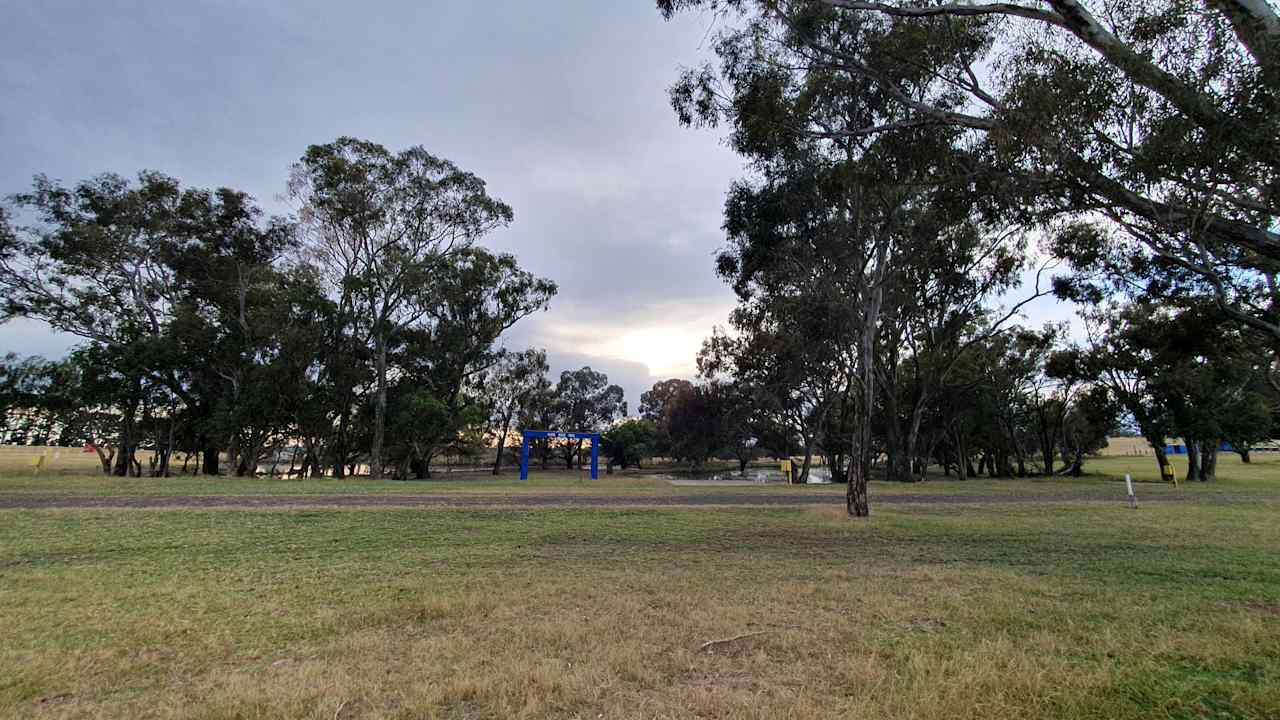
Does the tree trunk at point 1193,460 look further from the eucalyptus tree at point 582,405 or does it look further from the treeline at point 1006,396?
the eucalyptus tree at point 582,405

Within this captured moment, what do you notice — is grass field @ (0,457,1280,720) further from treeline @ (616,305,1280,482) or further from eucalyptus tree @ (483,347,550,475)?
eucalyptus tree @ (483,347,550,475)

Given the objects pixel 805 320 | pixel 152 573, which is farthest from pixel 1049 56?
pixel 805 320

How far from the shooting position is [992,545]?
28.7ft

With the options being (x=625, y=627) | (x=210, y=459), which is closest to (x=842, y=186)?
(x=625, y=627)

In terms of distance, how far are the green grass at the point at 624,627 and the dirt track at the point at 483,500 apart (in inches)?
176

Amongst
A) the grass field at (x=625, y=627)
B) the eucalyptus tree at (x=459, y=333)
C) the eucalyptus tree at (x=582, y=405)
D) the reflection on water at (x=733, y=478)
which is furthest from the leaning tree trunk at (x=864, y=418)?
the eucalyptus tree at (x=582, y=405)

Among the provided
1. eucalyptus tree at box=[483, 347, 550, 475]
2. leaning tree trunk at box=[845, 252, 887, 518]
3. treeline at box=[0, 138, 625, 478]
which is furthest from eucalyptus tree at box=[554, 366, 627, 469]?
leaning tree trunk at box=[845, 252, 887, 518]

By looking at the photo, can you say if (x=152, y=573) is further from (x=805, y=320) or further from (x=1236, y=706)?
(x=805, y=320)

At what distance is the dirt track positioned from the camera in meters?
12.8

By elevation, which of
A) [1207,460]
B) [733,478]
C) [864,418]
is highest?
[864,418]

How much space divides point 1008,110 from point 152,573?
32.5ft

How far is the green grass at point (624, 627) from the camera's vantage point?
316 centimetres

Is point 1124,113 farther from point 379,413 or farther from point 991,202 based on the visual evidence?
point 379,413

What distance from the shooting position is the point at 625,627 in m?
4.36
